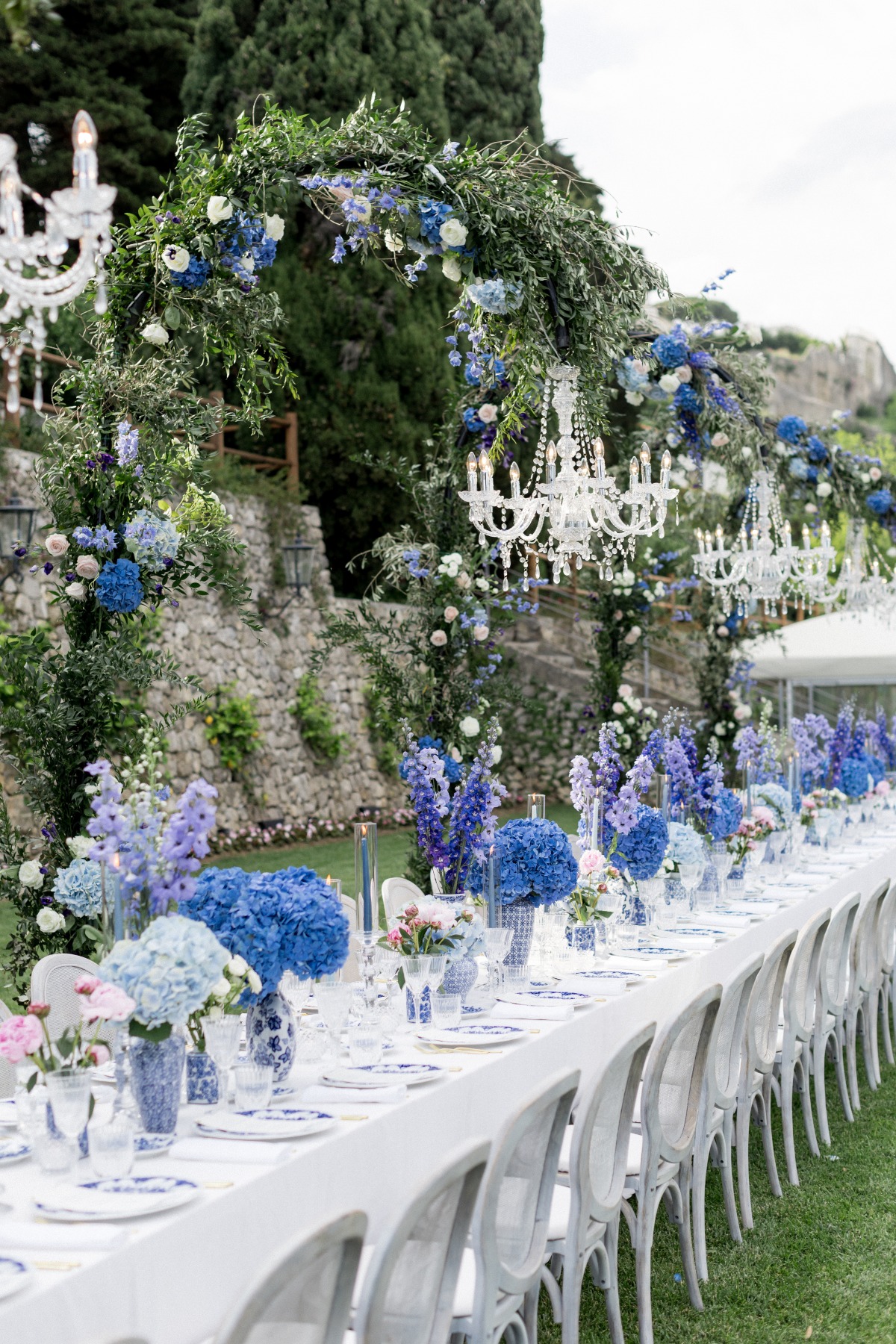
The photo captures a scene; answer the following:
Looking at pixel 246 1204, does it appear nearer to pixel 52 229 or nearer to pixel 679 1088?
pixel 679 1088

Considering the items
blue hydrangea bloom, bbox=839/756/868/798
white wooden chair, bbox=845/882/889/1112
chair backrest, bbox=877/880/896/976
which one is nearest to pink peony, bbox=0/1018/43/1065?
white wooden chair, bbox=845/882/889/1112

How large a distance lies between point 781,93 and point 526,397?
1228 inches

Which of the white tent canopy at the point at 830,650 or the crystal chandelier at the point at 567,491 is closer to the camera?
the crystal chandelier at the point at 567,491

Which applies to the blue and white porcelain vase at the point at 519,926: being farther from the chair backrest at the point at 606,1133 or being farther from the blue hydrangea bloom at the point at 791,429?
the blue hydrangea bloom at the point at 791,429

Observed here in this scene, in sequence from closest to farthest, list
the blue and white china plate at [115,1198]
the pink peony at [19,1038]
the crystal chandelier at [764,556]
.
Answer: the blue and white china plate at [115,1198] < the pink peony at [19,1038] < the crystal chandelier at [764,556]

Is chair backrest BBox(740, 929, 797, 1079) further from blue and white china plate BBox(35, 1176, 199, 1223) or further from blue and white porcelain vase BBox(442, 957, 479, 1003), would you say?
blue and white china plate BBox(35, 1176, 199, 1223)

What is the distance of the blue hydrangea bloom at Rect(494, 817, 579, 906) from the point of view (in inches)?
150

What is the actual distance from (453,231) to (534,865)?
2142 mm

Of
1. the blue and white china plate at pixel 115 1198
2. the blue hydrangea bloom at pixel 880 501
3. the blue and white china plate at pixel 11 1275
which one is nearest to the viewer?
the blue and white china plate at pixel 11 1275

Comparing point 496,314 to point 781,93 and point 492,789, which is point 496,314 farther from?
point 781,93

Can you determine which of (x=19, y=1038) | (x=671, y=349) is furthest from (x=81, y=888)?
(x=671, y=349)

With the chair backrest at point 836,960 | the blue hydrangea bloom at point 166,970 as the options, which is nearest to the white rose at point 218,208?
the blue hydrangea bloom at point 166,970

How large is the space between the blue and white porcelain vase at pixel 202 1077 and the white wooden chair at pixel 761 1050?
182cm

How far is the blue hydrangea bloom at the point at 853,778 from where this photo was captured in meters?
7.82
